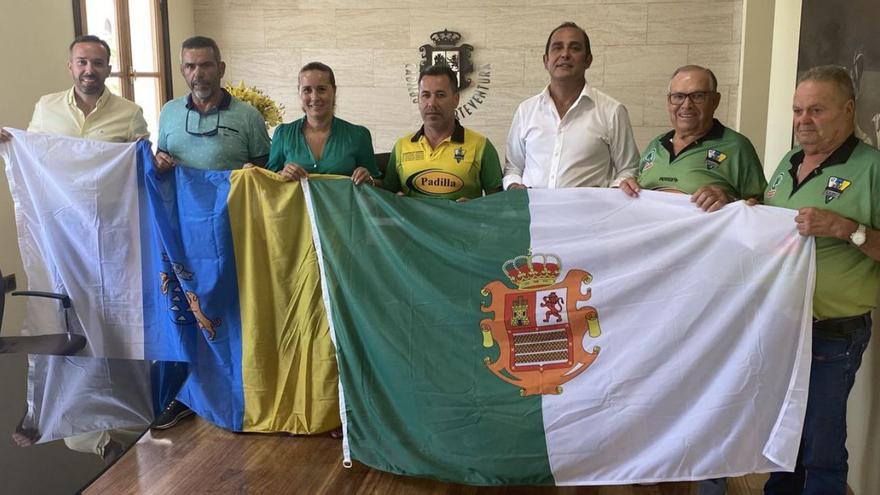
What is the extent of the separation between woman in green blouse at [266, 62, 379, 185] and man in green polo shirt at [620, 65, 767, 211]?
1104mm

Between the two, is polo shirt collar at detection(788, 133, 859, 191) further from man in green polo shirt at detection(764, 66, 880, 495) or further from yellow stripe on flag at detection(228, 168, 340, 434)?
yellow stripe on flag at detection(228, 168, 340, 434)

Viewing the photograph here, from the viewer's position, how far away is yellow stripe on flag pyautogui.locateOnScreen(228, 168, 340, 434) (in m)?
2.78

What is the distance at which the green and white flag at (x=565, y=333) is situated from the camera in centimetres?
221

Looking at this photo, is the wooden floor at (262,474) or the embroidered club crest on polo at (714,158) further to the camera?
the wooden floor at (262,474)

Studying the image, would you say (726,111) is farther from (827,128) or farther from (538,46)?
(827,128)

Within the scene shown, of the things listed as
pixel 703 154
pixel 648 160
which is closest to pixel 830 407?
pixel 703 154

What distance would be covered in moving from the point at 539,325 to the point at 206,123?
1628 millimetres

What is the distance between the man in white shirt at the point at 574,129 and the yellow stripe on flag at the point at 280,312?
88cm

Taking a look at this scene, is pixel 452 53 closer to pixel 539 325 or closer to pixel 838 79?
pixel 539 325

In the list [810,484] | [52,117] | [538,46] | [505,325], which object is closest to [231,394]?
[505,325]

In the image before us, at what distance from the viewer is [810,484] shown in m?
2.12

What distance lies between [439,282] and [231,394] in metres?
1.06

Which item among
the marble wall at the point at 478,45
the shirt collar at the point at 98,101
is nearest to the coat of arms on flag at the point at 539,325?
the shirt collar at the point at 98,101

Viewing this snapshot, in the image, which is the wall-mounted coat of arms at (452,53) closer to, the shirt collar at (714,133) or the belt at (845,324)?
the shirt collar at (714,133)
